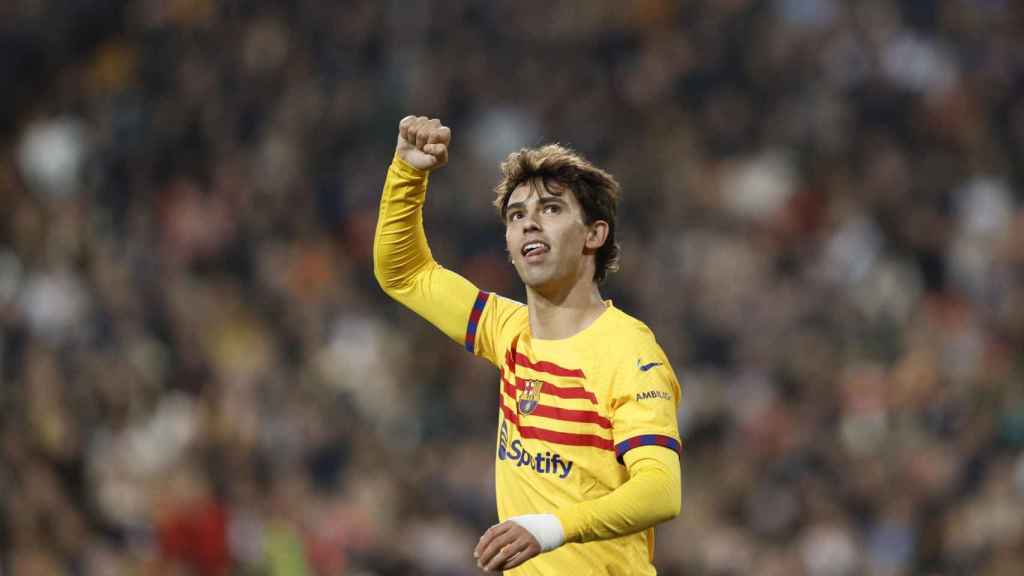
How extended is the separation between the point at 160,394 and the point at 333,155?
2584 mm

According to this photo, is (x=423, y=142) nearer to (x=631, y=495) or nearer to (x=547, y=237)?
(x=547, y=237)

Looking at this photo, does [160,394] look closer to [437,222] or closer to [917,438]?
[437,222]

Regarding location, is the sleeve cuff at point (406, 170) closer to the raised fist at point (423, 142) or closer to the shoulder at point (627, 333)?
the raised fist at point (423, 142)

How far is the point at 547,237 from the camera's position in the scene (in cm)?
483

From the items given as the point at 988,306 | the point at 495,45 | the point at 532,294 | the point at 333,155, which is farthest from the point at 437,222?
the point at 532,294

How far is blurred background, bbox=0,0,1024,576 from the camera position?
10.2m

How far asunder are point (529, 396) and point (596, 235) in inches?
21.3

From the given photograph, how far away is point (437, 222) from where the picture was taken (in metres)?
11.9

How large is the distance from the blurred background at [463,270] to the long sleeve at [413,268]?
14.2 ft

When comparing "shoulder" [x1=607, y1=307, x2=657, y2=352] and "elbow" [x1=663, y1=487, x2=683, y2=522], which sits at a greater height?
"shoulder" [x1=607, y1=307, x2=657, y2=352]

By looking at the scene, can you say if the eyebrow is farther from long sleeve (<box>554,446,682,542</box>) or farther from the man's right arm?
long sleeve (<box>554,446,682,542</box>)

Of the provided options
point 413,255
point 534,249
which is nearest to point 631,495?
point 534,249

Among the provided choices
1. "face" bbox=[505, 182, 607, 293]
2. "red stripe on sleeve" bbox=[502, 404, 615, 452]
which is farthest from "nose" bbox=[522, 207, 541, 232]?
"red stripe on sleeve" bbox=[502, 404, 615, 452]

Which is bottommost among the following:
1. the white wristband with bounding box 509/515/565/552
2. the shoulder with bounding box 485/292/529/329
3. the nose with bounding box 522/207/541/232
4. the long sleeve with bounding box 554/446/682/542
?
the white wristband with bounding box 509/515/565/552
